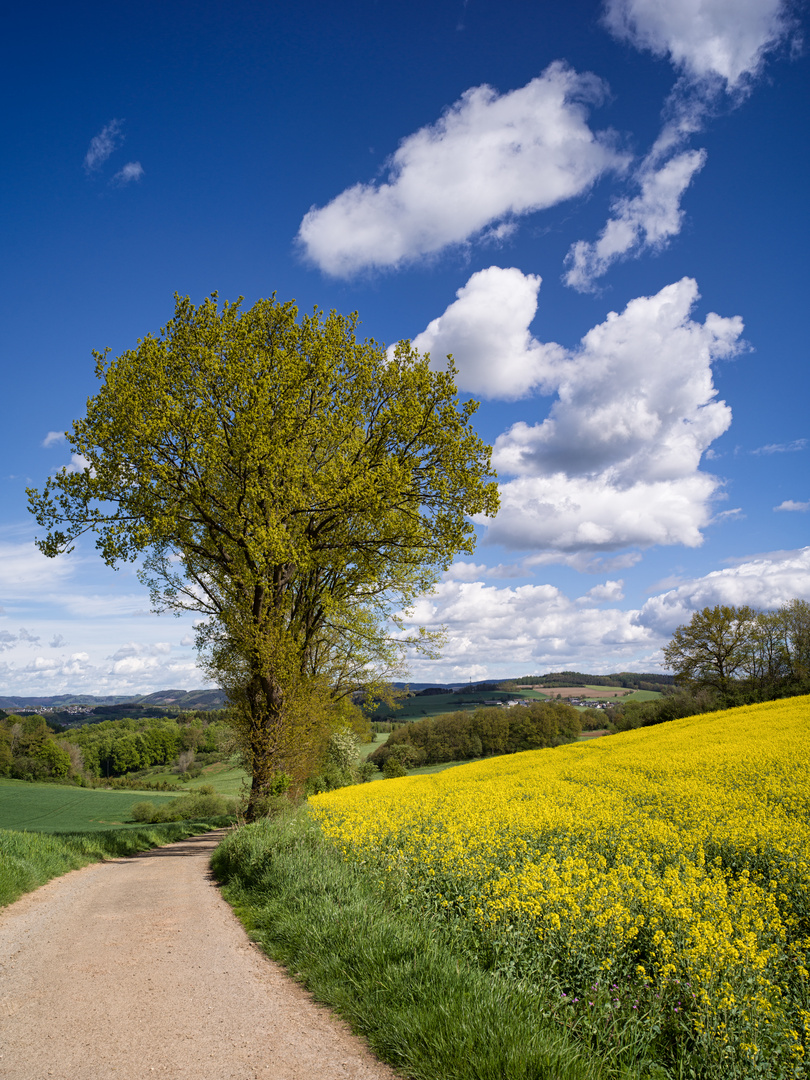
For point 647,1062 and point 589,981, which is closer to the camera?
point 647,1062

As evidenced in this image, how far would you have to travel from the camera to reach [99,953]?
617cm

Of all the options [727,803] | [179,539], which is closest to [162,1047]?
[727,803]

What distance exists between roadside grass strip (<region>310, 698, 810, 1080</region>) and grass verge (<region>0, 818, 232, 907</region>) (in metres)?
4.99

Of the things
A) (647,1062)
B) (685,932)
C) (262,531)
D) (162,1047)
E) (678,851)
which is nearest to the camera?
(647,1062)

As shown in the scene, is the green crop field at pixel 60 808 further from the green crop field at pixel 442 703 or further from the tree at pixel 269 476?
the green crop field at pixel 442 703

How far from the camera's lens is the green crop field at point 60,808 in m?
38.1

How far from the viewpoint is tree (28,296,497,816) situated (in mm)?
14031

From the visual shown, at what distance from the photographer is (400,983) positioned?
4.46m

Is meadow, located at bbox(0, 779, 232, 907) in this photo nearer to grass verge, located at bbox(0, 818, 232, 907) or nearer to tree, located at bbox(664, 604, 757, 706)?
grass verge, located at bbox(0, 818, 232, 907)

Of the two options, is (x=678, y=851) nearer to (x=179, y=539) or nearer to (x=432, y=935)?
(x=432, y=935)

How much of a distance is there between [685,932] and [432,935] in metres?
2.31

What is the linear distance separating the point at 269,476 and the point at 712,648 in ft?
168

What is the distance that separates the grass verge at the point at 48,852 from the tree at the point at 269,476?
149 inches

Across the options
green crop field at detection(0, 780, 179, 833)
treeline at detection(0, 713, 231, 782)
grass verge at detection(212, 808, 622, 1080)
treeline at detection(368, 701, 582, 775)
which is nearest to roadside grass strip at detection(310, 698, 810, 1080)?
grass verge at detection(212, 808, 622, 1080)
